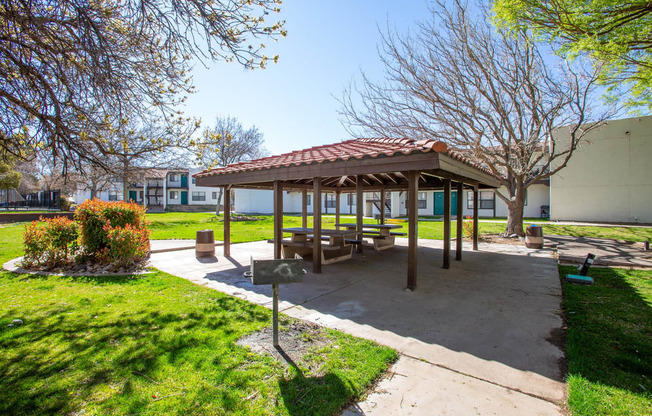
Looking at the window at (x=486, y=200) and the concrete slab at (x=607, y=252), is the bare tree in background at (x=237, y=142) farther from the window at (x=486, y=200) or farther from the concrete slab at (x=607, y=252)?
the concrete slab at (x=607, y=252)

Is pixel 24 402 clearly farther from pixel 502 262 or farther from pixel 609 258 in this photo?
pixel 609 258

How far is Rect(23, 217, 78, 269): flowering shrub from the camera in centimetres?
686

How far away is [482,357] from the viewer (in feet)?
10.5

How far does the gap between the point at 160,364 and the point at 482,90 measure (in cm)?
1279

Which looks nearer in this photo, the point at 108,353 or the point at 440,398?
the point at 440,398

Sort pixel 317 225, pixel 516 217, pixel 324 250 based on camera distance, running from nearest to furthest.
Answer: pixel 317 225
pixel 324 250
pixel 516 217

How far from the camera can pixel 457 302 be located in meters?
5.00

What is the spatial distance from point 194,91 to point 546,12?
859 centimetres

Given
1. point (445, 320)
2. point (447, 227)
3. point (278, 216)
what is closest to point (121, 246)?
point (278, 216)

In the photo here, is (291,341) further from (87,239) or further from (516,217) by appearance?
(516,217)

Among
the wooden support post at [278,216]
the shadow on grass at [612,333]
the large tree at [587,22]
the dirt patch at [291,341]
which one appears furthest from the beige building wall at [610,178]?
the dirt patch at [291,341]

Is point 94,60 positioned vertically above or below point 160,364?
above

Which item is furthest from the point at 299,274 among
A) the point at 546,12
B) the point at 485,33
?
the point at 485,33

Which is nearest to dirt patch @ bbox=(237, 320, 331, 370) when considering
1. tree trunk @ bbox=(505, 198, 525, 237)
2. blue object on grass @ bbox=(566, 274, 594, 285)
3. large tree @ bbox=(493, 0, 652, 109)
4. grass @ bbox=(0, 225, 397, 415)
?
grass @ bbox=(0, 225, 397, 415)
